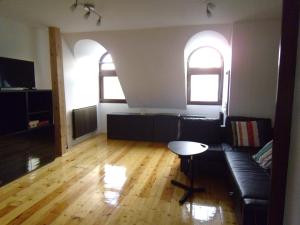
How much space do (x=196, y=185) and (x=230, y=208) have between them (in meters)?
0.63

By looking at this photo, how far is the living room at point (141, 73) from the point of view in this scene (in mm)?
2629

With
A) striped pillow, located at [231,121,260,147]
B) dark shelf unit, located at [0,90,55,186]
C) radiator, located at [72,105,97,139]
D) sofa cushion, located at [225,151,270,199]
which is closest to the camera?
sofa cushion, located at [225,151,270,199]

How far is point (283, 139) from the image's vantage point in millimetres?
793

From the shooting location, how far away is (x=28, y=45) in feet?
12.6

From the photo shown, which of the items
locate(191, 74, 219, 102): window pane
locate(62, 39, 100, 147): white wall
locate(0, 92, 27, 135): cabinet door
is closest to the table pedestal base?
locate(0, 92, 27, 135): cabinet door

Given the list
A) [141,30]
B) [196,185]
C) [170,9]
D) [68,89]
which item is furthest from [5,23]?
[196,185]

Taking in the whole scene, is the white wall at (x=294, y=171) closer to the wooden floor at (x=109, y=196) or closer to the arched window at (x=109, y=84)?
the wooden floor at (x=109, y=196)

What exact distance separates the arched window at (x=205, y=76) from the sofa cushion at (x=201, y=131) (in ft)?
5.47

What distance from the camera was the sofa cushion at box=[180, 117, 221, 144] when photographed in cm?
368

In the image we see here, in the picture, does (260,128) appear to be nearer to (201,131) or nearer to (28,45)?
(201,131)

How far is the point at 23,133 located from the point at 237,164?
2967 millimetres

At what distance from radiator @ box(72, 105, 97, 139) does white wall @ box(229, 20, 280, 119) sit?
3095mm

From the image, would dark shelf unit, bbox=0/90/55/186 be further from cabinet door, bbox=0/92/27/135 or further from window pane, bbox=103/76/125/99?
window pane, bbox=103/76/125/99

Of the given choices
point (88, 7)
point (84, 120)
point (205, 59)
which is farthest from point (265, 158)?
point (84, 120)
